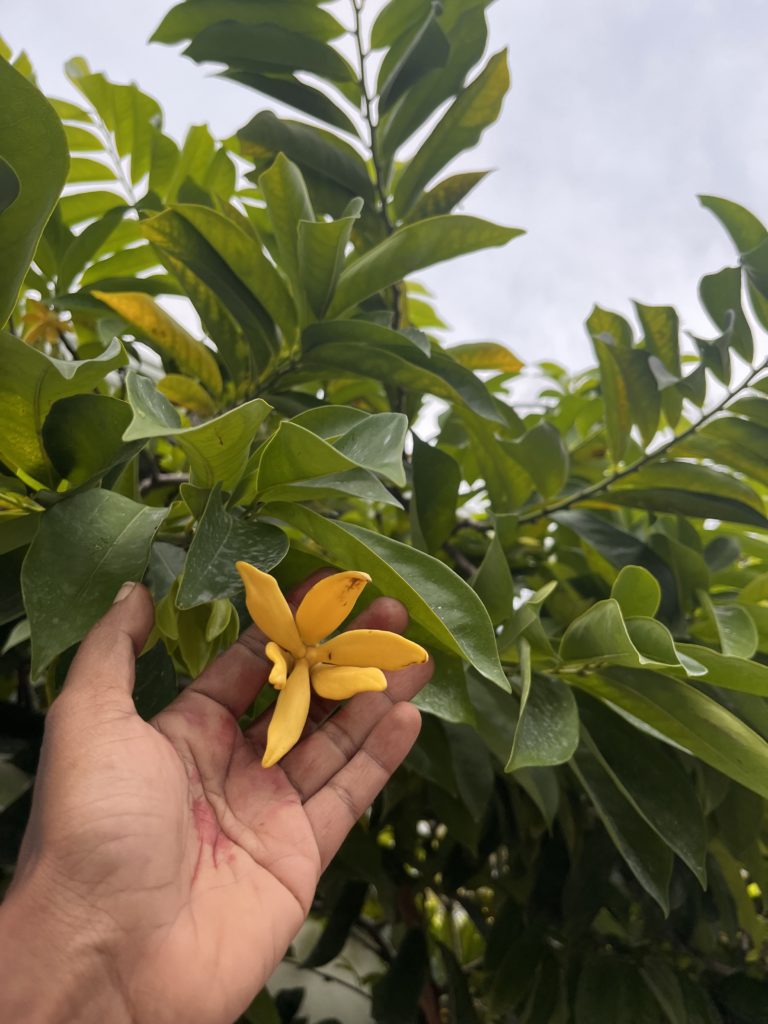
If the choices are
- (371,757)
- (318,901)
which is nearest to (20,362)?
(371,757)

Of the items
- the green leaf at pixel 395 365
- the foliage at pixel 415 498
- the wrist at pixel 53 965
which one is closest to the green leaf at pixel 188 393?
the foliage at pixel 415 498

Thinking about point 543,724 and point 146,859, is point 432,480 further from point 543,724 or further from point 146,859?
point 146,859

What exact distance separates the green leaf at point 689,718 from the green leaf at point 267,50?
0.66 meters

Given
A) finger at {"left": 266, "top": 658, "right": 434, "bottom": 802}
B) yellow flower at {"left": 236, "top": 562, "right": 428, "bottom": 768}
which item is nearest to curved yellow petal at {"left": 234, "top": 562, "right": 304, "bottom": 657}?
yellow flower at {"left": 236, "top": 562, "right": 428, "bottom": 768}

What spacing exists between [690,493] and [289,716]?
0.51 metres

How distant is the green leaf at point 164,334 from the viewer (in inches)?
27.4

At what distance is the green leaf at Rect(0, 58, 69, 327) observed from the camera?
1.32ft

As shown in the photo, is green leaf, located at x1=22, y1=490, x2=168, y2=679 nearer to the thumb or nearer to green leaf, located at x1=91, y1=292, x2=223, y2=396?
the thumb

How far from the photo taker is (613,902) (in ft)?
2.77

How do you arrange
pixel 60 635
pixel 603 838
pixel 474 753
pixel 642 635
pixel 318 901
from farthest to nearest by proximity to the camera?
pixel 318 901 < pixel 603 838 < pixel 474 753 < pixel 642 635 < pixel 60 635

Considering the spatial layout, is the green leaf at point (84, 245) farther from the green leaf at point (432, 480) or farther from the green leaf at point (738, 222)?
the green leaf at point (738, 222)

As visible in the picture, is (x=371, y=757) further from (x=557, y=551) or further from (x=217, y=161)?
(x=217, y=161)

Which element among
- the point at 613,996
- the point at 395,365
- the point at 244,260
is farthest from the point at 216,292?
the point at 613,996

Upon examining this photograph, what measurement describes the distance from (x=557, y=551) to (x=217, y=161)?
0.61m
